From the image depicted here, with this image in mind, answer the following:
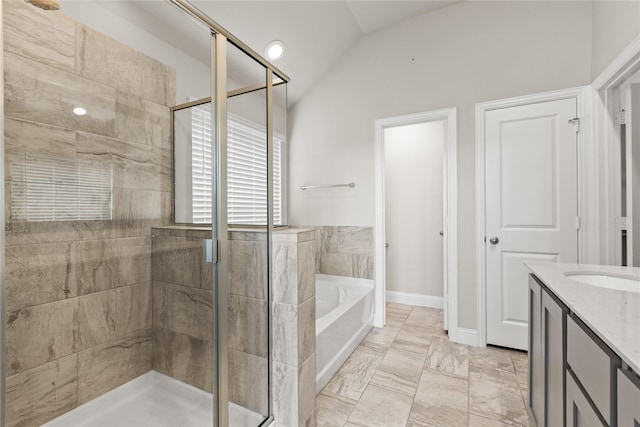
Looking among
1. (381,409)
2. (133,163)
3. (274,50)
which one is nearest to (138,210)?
(133,163)

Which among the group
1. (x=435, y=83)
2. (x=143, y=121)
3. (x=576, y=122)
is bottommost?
(x=143, y=121)

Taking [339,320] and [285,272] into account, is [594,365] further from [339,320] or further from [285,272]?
[339,320]

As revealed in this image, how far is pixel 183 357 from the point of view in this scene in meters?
1.53

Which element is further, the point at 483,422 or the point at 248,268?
the point at 483,422

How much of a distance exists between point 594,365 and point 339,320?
5.08 feet

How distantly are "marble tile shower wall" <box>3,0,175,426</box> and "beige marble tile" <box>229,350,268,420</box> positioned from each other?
0.65m

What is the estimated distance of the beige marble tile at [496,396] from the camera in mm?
1615

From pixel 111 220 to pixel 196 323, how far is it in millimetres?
744

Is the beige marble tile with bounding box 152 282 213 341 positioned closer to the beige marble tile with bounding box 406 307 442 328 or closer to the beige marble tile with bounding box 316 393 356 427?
the beige marble tile with bounding box 316 393 356 427

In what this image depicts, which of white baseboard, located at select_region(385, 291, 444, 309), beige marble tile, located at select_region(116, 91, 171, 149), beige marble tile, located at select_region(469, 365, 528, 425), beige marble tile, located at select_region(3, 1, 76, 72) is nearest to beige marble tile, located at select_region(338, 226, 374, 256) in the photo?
white baseboard, located at select_region(385, 291, 444, 309)

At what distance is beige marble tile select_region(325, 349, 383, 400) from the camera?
1.86 meters

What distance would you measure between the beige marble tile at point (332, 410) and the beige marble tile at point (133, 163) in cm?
151

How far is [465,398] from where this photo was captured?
1765mm

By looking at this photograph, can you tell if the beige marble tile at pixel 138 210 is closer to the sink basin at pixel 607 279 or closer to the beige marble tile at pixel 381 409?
the beige marble tile at pixel 381 409
